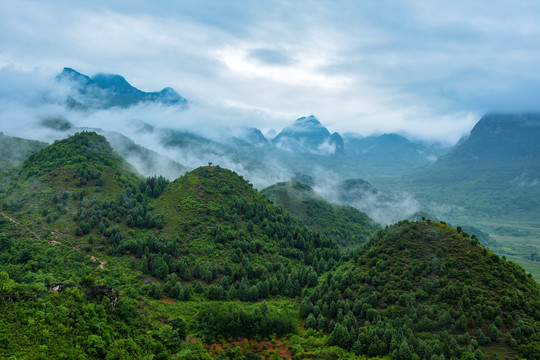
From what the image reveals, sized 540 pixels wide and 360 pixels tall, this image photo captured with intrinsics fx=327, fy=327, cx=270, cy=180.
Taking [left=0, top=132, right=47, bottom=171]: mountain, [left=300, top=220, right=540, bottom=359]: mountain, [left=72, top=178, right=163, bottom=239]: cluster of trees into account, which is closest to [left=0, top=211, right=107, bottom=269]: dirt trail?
[left=72, top=178, right=163, bottom=239]: cluster of trees

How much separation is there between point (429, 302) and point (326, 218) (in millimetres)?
116710

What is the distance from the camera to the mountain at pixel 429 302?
175ft

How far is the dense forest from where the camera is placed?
47.5 m

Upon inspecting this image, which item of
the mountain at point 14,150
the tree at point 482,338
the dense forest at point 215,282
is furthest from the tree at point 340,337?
the mountain at point 14,150

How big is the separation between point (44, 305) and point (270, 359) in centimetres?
3491

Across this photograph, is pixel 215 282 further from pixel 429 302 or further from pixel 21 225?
pixel 21 225

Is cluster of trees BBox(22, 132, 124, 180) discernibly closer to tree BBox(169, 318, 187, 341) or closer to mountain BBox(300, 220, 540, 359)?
tree BBox(169, 318, 187, 341)

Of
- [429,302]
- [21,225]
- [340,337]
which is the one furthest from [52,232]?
[429,302]

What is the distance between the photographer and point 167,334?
5259cm

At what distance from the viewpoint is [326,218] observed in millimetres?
A: 178875

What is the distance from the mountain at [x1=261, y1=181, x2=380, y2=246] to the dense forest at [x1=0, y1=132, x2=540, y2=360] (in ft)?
169

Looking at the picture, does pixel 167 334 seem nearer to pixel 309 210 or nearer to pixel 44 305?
pixel 44 305

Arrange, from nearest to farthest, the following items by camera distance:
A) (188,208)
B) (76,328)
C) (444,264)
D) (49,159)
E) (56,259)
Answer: (76,328)
(444,264)
(56,259)
(188,208)
(49,159)

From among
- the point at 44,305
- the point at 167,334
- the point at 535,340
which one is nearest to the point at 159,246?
the point at 167,334
